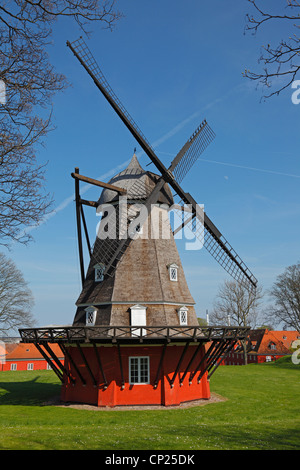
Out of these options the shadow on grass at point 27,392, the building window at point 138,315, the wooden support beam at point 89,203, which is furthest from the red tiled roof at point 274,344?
the wooden support beam at point 89,203

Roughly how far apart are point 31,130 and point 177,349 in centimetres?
1288

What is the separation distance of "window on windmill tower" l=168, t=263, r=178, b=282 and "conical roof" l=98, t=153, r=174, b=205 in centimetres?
368

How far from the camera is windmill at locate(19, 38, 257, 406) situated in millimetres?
17047

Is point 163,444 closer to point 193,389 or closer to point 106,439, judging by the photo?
point 106,439

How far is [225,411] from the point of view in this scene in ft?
53.0

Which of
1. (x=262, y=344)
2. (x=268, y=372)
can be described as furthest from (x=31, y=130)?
(x=262, y=344)

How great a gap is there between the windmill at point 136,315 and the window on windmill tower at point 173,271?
0.05 meters

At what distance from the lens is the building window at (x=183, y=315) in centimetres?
1855

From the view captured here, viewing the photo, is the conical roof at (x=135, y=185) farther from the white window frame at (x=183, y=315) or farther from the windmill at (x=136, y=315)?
the white window frame at (x=183, y=315)

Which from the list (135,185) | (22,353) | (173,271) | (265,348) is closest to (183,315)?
(173,271)

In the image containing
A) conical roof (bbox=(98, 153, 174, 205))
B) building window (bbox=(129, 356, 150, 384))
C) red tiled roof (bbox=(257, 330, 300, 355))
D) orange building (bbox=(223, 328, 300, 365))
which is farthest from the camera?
red tiled roof (bbox=(257, 330, 300, 355))

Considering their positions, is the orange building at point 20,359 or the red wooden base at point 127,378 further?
the orange building at point 20,359

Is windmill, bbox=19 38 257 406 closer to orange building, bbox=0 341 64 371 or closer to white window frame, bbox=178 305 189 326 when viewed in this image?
white window frame, bbox=178 305 189 326

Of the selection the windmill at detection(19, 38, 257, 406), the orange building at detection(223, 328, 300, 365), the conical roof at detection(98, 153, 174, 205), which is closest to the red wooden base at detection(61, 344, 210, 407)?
the windmill at detection(19, 38, 257, 406)
